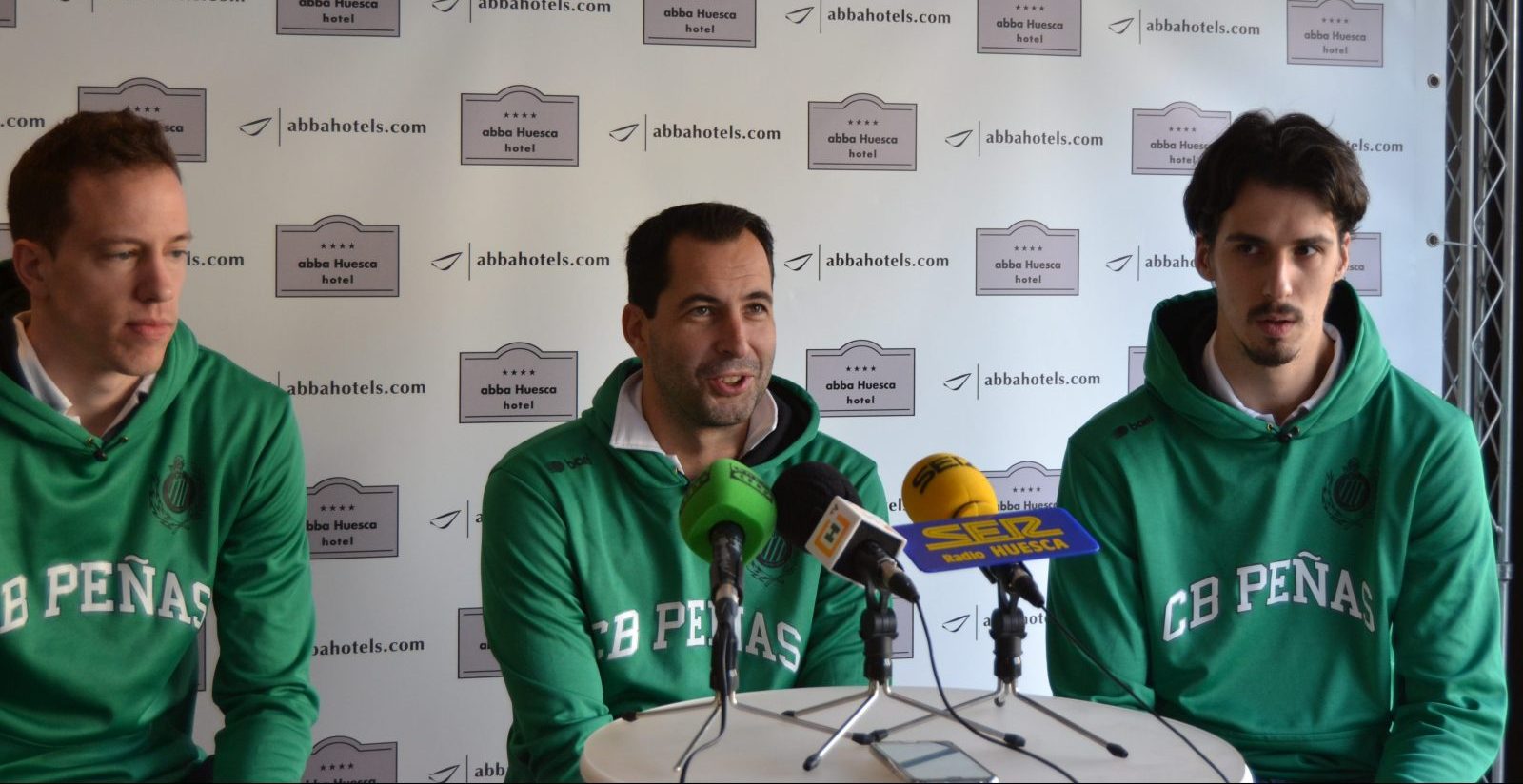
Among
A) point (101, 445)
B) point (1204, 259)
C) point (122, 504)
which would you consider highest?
point (1204, 259)

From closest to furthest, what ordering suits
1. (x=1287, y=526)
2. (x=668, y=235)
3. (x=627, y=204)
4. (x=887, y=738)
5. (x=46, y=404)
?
(x=887, y=738) < (x=46, y=404) < (x=1287, y=526) < (x=668, y=235) < (x=627, y=204)

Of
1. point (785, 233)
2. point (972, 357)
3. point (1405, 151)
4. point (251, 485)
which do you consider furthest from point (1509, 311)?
point (251, 485)

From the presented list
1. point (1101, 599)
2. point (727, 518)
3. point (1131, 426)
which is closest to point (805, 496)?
point (727, 518)

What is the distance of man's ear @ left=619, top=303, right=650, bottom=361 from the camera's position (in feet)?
8.86

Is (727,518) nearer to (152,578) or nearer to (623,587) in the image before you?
(623,587)

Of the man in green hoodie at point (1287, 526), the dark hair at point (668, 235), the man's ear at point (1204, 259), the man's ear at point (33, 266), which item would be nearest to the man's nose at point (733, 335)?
the dark hair at point (668, 235)

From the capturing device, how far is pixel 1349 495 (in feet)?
8.41

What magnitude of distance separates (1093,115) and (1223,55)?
15.7 inches

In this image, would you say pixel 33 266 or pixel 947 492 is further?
pixel 33 266

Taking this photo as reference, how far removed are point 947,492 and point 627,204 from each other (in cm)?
169

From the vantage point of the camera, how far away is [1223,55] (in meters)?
3.63

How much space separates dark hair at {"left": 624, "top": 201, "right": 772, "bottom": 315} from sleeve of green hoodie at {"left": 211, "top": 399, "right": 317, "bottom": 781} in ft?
2.28

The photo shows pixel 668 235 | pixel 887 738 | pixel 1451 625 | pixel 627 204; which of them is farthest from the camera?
pixel 627 204

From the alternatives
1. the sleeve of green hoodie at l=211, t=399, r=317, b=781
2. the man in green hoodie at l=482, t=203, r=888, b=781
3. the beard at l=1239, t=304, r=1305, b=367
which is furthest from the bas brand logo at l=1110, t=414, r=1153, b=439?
the sleeve of green hoodie at l=211, t=399, r=317, b=781
